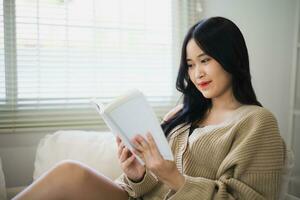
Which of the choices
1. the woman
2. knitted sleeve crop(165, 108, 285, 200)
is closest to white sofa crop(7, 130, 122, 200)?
the woman

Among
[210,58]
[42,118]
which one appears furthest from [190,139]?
[42,118]

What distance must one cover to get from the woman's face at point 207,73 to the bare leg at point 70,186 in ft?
1.70

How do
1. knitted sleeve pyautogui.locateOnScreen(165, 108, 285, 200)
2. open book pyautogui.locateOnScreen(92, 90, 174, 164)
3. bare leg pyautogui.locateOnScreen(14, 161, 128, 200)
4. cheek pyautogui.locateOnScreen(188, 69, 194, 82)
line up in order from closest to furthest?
open book pyautogui.locateOnScreen(92, 90, 174, 164), knitted sleeve pyautogui.locateOnScreen(165, 108, 285, 200), bare leg pyautogui.locateOnScreen(14, 161, 128, 200), cheek pyautogui.locateOnScreen(188, 69, 194, 82)

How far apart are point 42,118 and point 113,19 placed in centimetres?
72

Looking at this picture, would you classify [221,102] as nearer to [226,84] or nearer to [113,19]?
[226,84]

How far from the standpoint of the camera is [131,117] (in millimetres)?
759

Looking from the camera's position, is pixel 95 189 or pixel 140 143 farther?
pixel 95 189

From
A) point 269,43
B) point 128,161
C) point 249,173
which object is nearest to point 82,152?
point 128,161

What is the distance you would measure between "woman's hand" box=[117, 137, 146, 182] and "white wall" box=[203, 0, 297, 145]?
1.34 m

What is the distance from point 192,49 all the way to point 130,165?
1.58 ft

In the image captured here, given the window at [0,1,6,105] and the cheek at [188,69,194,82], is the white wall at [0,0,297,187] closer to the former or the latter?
the cheek at [188,69,194,82]

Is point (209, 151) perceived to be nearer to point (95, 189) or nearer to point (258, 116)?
point (258, 116)

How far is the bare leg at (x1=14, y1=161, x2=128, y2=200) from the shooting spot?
39.1 inches

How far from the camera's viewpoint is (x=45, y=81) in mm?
1647
